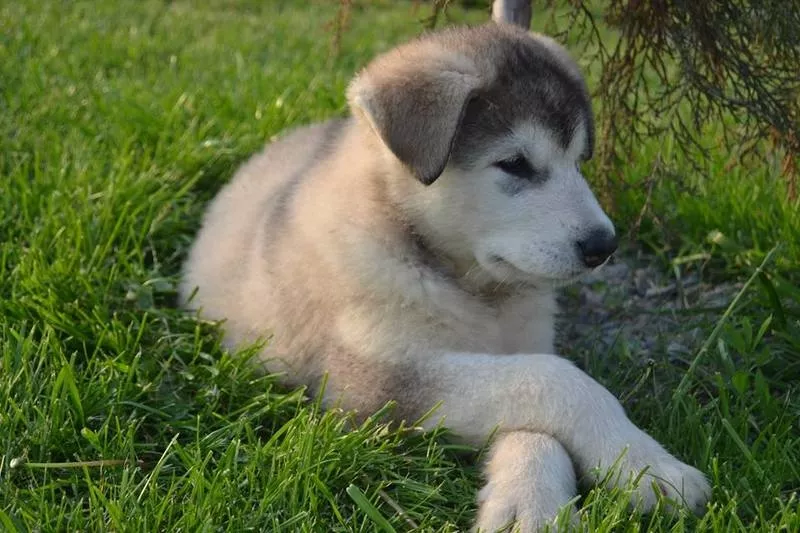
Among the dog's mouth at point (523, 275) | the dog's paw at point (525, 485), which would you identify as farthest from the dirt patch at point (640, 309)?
the dog's paw at point (525, 485)

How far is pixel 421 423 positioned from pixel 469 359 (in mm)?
248

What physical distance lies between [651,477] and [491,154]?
1101mm

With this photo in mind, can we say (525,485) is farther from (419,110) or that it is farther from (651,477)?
(419,110)

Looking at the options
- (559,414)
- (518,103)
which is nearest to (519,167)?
(518,103)

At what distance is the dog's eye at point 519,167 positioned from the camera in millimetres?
3459

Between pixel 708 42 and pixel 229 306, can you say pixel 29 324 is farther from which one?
pixel 708 42

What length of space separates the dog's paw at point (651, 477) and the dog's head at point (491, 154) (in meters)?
0.60

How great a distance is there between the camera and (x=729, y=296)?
14.9 feet

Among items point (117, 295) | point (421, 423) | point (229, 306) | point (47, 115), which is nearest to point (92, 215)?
point (117, 295)

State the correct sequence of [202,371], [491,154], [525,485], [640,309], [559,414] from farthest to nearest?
[640,309] < [202,371] < [491,154] < [559,414] < [525,485]

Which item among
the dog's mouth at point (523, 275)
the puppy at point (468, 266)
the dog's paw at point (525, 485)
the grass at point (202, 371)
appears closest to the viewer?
the dog's paw at point (525, 485)

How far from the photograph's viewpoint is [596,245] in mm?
3330

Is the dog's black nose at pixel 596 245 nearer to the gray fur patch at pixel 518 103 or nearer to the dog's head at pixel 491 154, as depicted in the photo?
the dog's head at pixel 491 154

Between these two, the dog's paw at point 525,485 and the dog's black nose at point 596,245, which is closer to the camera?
the dog's paw at point 525,485
